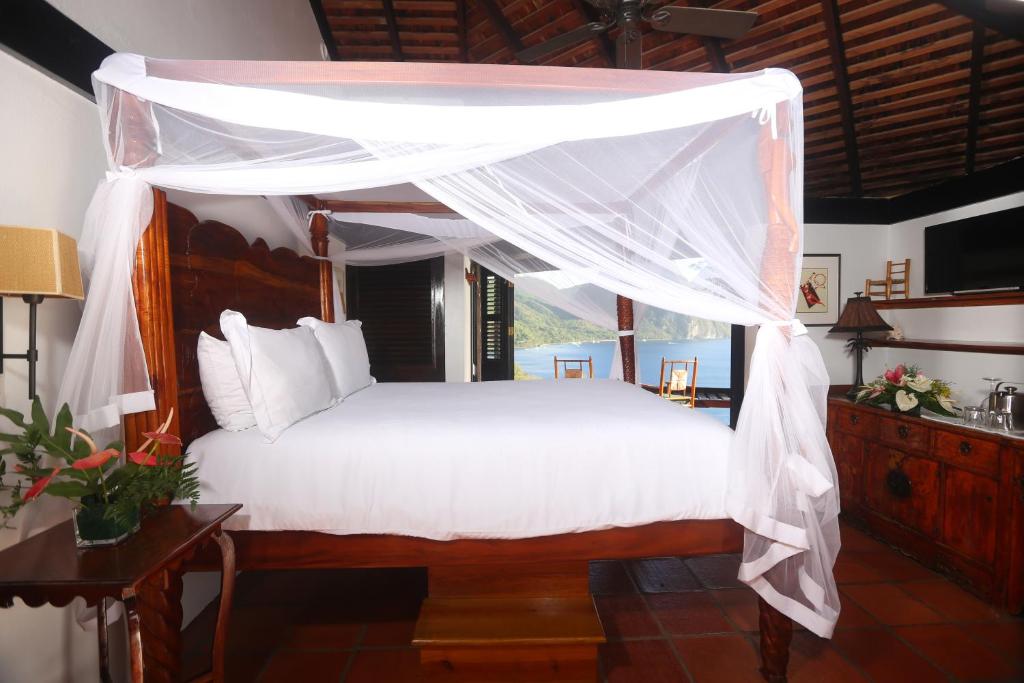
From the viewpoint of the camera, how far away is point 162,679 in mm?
1263

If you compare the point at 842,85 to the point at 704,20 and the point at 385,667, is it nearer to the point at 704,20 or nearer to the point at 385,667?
the point at 704,20

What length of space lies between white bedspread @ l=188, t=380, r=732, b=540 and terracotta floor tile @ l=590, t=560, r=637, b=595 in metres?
0.86

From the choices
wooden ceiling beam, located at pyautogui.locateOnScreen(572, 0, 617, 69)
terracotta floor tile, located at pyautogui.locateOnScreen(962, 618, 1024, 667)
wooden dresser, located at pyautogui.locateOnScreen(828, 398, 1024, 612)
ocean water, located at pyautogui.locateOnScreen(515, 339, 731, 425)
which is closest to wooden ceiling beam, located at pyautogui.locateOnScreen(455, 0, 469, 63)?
wooden ceiling beam, located at pyautogui.locateOnScreen(572, 0, 617, 69)

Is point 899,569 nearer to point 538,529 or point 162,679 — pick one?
point 538,529

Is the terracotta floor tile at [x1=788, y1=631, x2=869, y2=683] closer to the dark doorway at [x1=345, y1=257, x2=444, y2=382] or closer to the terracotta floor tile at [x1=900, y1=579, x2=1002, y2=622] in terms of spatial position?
the terracotta floor tile at [x1=900, y1=579, x2=1002, y2=622]

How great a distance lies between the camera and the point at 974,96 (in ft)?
9.41

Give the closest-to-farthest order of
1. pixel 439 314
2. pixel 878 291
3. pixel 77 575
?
pixel 77 575
pixel 878 291
pixel 439 314

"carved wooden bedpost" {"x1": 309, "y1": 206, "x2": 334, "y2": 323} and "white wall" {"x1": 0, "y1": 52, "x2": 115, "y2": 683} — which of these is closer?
"white wall" {"x1": 0, "y1": 52, "x2": 115, "y2": 683}

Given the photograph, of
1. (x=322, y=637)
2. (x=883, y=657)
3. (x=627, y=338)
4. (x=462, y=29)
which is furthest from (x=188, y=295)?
(x=883, y=657)

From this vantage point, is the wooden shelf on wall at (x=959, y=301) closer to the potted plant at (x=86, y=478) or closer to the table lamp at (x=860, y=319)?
the table lamp at (x=860, y=319)

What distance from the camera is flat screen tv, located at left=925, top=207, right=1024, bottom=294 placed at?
2.71 m

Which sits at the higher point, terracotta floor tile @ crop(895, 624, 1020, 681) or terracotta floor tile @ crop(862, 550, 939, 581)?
terracotta floor tile @ crop(862, 550, 939, 581)

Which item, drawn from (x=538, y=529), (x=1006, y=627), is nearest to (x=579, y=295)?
(x=538, y=529)

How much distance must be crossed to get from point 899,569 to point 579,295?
7.19ft
